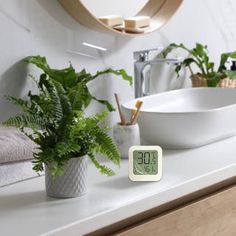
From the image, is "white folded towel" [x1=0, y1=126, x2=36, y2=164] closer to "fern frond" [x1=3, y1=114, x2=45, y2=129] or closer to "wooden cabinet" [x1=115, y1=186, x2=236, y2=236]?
"fern frond" [x1=3, y1=114, x2=45, y2=129]

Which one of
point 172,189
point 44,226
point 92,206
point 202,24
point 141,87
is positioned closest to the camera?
point 44,226

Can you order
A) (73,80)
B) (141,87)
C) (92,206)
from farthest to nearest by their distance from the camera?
(141,87), (73,80), (92,206)

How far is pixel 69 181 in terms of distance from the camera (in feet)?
4.66

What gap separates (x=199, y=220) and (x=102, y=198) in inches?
11.7

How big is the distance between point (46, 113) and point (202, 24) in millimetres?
1197

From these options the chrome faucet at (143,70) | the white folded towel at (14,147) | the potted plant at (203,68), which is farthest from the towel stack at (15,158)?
the potted plant at (203,68)

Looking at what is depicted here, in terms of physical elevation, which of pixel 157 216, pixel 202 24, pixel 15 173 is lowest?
pixel 157 216

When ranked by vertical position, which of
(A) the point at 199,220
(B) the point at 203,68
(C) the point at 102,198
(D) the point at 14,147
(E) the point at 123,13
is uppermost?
(E) the point at 123,13

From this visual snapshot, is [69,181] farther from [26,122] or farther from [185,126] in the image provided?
[185,126]

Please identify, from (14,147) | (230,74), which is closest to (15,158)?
(14,147)

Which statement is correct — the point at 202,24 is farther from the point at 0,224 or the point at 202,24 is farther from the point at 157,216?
the point at 0,224

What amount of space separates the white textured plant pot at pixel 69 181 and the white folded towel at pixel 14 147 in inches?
4.6

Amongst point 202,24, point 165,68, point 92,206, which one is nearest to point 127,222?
point 92,206

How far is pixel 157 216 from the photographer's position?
1.46 metres
